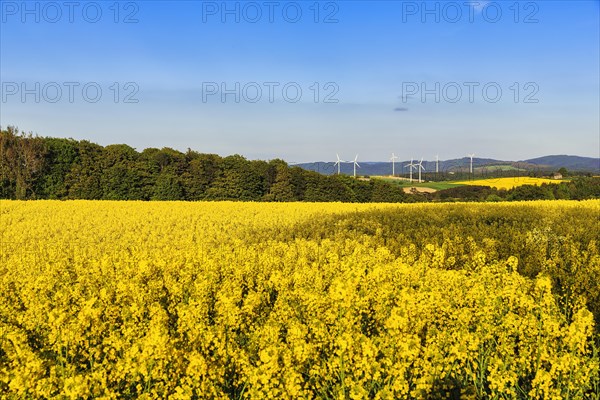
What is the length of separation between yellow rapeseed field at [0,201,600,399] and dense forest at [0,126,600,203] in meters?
38.2

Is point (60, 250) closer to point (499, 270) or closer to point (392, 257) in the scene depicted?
point (392, 257)

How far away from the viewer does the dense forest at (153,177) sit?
5819 centimetres

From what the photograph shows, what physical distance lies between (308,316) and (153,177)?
59.0m

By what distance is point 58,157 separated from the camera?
198ft

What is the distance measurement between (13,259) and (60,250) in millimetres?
2555

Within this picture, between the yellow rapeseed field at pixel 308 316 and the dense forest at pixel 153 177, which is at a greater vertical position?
the dense forest at pixel 153 177

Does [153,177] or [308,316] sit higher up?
[153,177]

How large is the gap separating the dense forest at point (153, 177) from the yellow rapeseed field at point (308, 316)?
3825 cm

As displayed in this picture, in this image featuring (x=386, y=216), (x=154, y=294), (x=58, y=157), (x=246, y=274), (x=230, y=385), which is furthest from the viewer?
(x=58, y=157)

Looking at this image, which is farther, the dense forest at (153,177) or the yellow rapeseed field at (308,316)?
the dense forest at (153,177)

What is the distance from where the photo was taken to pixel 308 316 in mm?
7977

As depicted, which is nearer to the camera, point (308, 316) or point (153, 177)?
point (308, 316)

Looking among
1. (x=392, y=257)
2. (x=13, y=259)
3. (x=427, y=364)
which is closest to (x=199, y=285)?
(x=427, y=364)

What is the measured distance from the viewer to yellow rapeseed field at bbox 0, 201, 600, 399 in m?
5.42
